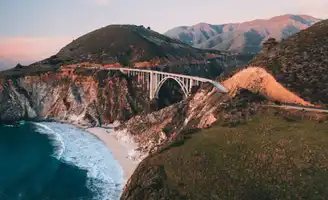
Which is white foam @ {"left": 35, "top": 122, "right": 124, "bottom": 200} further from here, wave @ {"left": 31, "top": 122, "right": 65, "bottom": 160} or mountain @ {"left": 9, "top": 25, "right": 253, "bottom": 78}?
mountain @ {"left": 9, "top": 25, "right": 253, "bottom": 78}

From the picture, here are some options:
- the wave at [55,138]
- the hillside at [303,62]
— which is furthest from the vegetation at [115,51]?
the hillside at [303,62]

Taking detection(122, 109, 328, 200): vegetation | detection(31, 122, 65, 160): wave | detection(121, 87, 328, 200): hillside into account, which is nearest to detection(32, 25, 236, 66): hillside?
detection(31, 122, 65, 160): wave

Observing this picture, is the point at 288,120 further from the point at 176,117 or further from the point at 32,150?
the point at 32,150

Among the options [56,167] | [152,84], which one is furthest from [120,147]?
[152,84]

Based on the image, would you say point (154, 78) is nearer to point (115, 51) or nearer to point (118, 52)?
point (118, 52)

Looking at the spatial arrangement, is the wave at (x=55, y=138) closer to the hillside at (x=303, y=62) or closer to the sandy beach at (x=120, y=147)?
the sandy beach at (x=120, y=147)

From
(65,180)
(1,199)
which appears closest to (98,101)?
(65,180)
